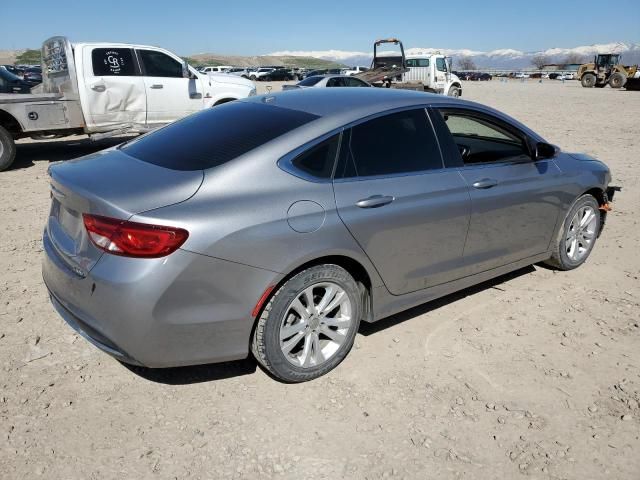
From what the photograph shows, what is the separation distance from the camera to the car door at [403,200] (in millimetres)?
3061

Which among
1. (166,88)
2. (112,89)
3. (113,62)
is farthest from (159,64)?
(112,89)

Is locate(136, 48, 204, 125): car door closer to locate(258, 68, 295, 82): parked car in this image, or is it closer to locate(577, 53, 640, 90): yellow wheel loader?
locate(577, 53, 640, 90): yellow wheel loader

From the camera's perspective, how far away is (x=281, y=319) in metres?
2.84

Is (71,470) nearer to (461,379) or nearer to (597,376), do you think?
(461,379)

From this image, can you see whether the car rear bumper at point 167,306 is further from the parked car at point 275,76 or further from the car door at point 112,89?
the parked car at point 275,76

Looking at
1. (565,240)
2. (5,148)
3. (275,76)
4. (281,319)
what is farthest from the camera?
(275,76)

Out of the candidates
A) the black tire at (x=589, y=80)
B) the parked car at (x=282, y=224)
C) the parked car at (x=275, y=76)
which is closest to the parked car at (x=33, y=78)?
the parked car at (x=282, y=224)

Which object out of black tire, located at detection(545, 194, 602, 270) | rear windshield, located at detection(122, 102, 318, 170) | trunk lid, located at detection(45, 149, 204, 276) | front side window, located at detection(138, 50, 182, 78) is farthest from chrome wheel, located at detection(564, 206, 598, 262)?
front side window, located at detection(138, 50, 182, 78)

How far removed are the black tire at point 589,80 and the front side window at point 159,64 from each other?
3828 cm

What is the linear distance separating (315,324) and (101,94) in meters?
7.68

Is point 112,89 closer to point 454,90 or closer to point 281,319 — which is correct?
point 281,319

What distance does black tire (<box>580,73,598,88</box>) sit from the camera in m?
39.6

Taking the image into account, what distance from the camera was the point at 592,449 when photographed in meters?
2.62

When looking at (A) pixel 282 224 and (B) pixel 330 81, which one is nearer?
(A) pixel 282 224
